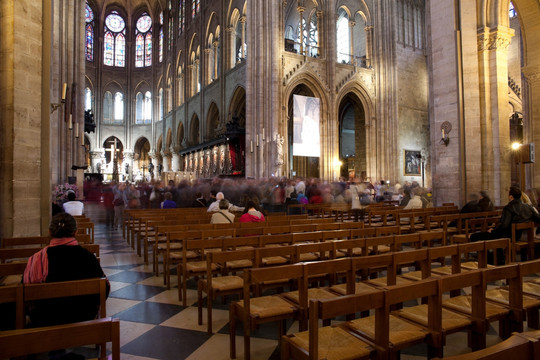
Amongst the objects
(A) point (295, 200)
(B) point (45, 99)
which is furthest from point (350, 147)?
(B) point (45, 99)

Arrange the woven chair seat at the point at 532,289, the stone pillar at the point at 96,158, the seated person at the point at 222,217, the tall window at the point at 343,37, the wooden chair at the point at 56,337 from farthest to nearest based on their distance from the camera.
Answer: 1. the stone pillar at the point at 96,158
2. the tall window at the point at 343,37
3. the seated person at the point at 222,217
4. the woven chair seat at the point at 532,289
5. the wooden chair at the point at 56,337

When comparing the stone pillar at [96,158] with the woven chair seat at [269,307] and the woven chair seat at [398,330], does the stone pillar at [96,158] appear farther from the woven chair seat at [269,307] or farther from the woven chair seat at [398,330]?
the woven chair seat at [398,330]

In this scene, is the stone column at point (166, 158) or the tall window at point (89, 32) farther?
the tall window at point (89, 32)

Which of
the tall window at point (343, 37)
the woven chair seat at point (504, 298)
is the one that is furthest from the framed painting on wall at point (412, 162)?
the woven chair seat at point (504, 298)

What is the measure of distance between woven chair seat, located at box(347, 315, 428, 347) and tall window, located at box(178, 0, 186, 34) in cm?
3617

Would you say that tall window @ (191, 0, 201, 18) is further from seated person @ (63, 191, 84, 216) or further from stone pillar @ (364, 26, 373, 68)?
seated person @ (63, 191, 84, 216)

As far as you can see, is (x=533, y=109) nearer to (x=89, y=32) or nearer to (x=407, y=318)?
(x=407, y=318)

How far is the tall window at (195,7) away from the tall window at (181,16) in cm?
158

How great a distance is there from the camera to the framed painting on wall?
25442 mm

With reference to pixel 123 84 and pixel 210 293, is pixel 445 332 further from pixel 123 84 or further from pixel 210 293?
pixel 123 84

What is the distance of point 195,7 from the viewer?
1268 inches

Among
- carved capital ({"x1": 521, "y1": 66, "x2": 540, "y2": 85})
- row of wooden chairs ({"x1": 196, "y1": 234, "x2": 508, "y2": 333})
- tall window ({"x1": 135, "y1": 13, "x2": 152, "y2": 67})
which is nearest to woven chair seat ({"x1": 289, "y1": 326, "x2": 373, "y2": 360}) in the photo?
row of wooden chairs ({"x1": 196, "y1": 234, "x2": 508, "y2": 333})

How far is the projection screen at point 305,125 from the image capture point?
21.2 metres

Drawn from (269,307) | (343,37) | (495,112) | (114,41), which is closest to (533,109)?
(495,112)
